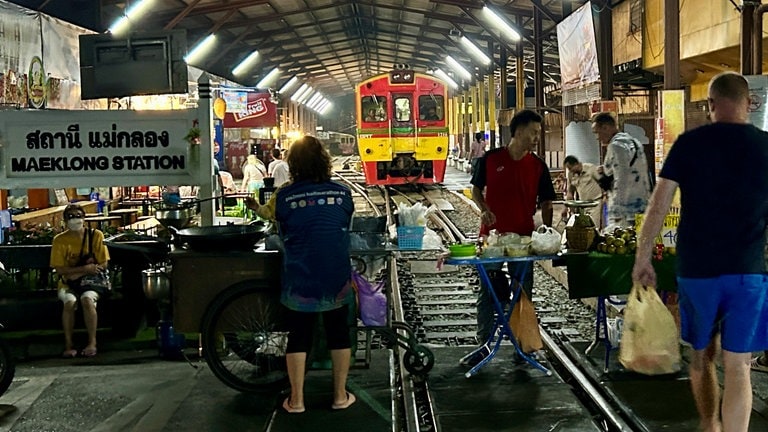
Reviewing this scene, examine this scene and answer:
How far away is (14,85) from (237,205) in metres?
5.84

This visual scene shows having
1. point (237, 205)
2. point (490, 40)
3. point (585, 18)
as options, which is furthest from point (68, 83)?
point (490, 40)

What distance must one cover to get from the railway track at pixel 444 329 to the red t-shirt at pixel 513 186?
2.42ft

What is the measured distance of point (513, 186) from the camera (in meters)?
→ 5.97

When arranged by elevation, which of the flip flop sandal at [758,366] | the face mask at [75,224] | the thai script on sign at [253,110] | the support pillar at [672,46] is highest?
the thai script on sign at [253,110]

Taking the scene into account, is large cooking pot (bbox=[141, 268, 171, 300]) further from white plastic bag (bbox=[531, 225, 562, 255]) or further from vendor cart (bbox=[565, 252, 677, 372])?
vendor cart (bbox=[565, 252, 677, 372])

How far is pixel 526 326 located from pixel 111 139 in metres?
3.28

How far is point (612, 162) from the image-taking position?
22.3ft

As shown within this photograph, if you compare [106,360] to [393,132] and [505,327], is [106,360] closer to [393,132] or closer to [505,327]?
[505,327]

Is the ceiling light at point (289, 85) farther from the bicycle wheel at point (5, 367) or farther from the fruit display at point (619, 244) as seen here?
the fruit display at point (619, 244)

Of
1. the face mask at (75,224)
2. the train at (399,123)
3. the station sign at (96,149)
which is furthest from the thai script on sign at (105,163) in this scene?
the train at (399,123)

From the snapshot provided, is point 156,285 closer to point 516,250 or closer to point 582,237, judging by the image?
point 516,250

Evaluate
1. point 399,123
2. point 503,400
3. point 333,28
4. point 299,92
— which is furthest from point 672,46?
point 299,92

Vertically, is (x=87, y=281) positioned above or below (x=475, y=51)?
below

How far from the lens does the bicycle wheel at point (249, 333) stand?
18.1ft
